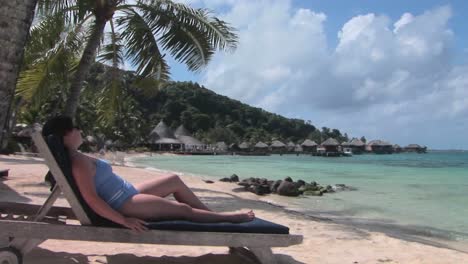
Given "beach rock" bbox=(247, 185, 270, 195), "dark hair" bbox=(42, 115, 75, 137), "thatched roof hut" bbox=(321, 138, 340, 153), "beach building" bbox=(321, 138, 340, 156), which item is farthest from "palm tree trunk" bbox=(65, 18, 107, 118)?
"thatched roof hut" bbox=(321, 138, 340, 153)

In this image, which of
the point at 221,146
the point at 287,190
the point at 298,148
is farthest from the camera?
the point at 298,148

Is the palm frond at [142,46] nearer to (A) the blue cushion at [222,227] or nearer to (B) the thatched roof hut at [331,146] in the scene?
(A) the blue cushion at [222,227]

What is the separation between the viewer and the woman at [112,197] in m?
2.97

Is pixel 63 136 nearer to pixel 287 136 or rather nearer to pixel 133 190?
pixel 133 190

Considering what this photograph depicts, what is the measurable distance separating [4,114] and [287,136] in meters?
109

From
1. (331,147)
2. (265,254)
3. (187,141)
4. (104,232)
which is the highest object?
(331,147)

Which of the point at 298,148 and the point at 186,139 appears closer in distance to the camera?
the point at 186,139

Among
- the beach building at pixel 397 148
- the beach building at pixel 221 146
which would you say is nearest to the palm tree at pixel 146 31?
the beach building at pixel 221 146

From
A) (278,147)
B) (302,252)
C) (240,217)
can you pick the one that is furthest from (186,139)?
(240,217)

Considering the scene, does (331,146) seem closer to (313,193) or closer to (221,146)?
(221,146)

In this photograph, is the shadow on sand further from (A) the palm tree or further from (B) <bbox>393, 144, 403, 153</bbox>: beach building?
(B) <bbox>393, 144, 403, 153</bbox>: beach building

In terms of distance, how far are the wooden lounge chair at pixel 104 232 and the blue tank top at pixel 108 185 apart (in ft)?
0.46

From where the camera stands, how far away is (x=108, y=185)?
3.14 metres

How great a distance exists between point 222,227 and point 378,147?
10300 centimetres
